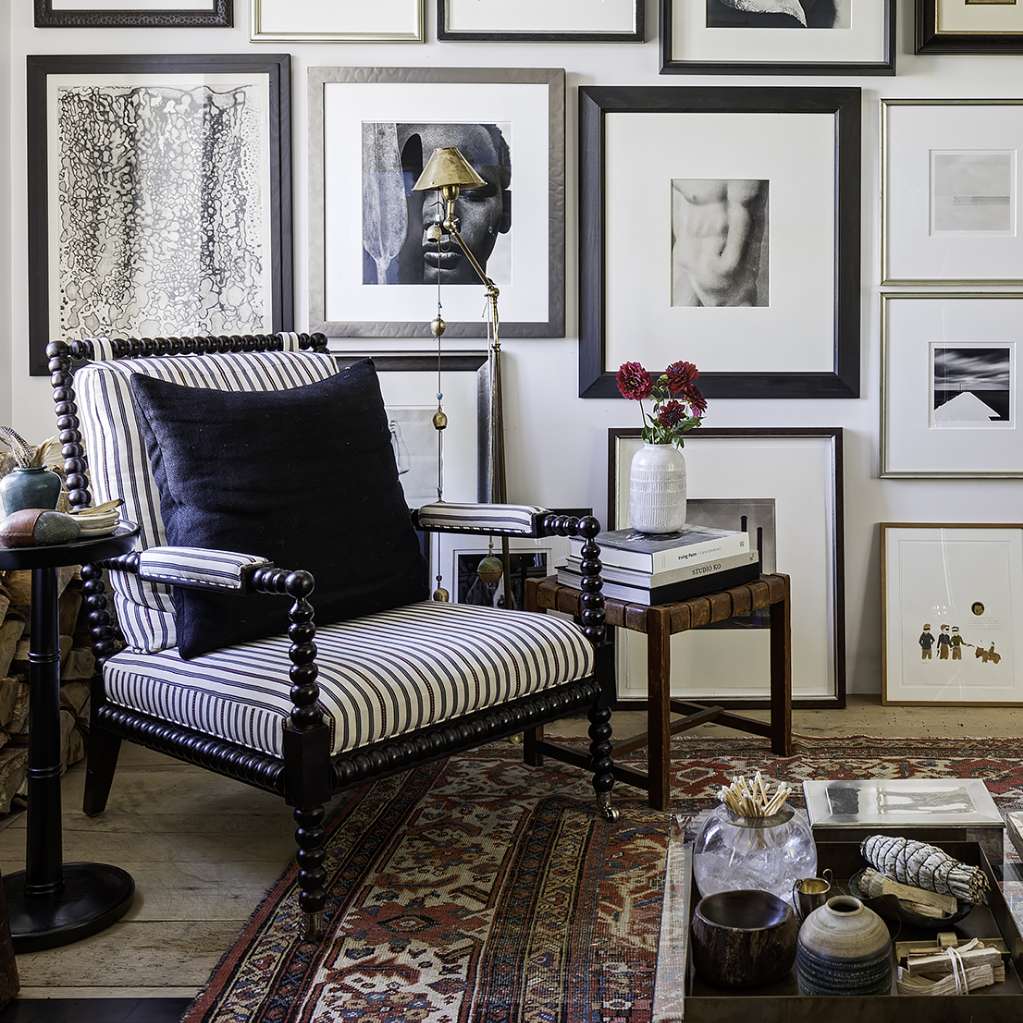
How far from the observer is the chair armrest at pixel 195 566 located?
7.10ft

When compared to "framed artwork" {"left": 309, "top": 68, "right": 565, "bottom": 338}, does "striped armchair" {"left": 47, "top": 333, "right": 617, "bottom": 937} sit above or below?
below

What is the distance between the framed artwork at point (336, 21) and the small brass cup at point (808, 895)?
270cm

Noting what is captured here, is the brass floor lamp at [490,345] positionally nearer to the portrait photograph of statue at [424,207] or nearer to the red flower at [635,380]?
the portrait photograph of statue at [424,207]

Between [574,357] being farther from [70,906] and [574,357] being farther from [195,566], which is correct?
[70,906]

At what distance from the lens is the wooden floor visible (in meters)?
2.02

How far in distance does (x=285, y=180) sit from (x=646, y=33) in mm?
1127

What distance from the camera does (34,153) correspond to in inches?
135

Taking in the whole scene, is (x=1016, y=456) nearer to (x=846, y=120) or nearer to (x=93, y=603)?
(x=846, y=120)

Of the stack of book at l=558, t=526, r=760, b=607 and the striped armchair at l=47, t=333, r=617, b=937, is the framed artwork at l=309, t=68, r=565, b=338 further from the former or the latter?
the stack of book at l=558, t=526, r=760, b=607

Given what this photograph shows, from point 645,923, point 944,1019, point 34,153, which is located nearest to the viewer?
point 944,1019

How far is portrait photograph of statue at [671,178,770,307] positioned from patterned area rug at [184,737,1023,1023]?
4.30 feet

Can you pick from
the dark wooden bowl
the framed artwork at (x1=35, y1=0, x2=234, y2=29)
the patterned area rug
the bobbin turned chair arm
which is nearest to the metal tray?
the dark wooden bowl

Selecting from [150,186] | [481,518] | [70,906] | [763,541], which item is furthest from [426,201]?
[70,906]

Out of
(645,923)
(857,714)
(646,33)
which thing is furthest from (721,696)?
(646,33)
